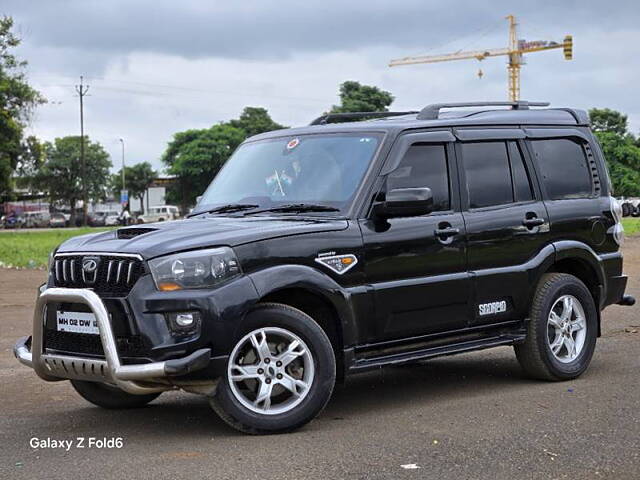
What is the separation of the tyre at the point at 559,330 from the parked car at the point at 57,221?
8547 cm

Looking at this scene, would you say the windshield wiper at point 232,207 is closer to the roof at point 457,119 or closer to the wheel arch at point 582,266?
the roof at point 457,119

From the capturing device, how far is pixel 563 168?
327 inches

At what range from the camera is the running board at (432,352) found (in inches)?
264

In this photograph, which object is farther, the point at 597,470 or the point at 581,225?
the point at 581,225

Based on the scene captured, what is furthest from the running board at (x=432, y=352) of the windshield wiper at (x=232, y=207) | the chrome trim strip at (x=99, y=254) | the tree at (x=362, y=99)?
the tree at (x=362, y=99)

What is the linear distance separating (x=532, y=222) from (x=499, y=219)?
0.33m

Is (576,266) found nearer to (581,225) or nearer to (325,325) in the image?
(581,225)

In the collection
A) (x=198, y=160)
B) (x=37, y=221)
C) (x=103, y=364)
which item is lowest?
(x=37, y=221)

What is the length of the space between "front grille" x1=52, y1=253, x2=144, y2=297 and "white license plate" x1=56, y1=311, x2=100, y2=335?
0.16m

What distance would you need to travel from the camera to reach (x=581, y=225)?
819 cm

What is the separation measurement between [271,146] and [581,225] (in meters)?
2.44

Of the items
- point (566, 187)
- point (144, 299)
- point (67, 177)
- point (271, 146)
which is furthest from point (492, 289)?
point (67, 177)

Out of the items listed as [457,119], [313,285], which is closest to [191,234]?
[313,285]

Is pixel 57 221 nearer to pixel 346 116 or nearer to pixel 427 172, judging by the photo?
pixel 346 116
